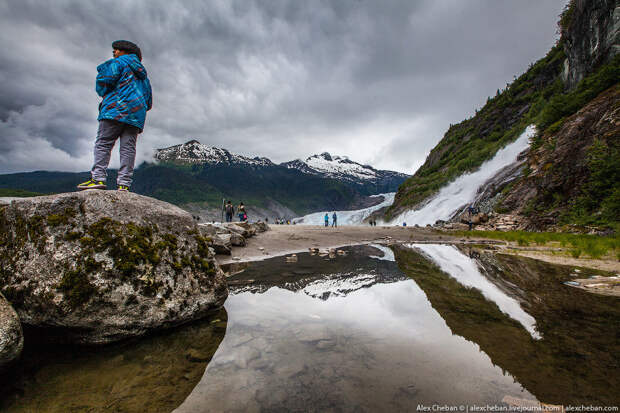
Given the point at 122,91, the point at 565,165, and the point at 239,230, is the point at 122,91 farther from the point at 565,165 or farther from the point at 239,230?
the point at 565,165

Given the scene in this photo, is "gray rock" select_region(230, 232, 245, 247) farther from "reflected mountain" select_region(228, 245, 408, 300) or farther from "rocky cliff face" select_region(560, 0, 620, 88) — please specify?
"rocky cliff face" select_region(560, 0, 620, 88)

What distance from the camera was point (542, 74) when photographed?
167 feet

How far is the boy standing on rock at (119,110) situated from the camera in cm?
496

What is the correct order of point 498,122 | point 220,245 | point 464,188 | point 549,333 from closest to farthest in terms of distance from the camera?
point 549,333, point 220,245, point 464,188, point 498,122

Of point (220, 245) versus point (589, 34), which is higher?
point (589, 34)

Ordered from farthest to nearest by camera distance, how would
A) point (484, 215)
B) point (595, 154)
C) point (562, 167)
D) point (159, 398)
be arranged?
point (484, 215) < point (562, 167) < point (595, 154) < point (159, 398)

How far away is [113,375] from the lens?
2.45 metres

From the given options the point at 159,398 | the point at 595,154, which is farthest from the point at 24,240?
the point at 595,154

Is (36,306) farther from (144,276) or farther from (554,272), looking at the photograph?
(554,272)

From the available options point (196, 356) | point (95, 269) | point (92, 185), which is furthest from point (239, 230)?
point (196, 356)

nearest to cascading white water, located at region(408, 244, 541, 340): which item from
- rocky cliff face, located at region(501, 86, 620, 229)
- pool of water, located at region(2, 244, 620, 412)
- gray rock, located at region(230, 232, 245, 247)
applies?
pool of water, located at region(2, 244, 620, 412)

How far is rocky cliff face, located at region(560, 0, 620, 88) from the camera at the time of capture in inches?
927

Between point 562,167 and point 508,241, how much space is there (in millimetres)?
9353

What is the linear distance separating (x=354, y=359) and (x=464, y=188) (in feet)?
140
